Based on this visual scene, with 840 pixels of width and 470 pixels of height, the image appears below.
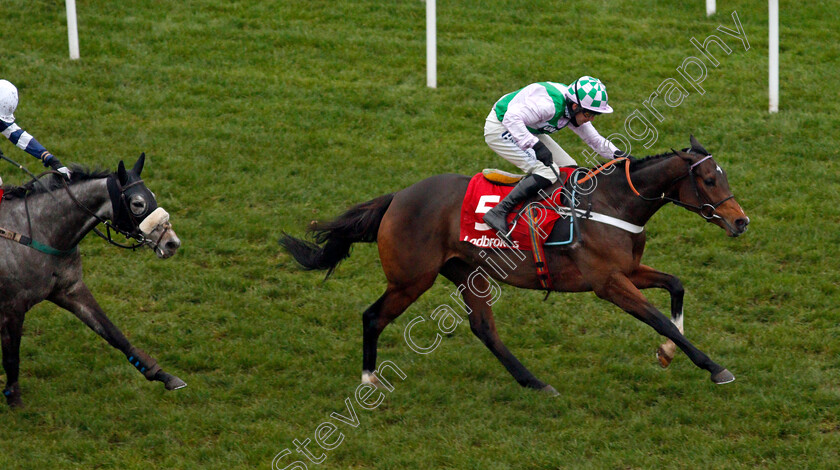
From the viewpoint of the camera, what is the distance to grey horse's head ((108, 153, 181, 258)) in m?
5.76

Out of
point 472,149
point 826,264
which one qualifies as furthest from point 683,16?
point 826,264

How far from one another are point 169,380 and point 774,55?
7.49m

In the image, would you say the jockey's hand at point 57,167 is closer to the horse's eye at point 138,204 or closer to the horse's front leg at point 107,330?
the horse's eye at point 138,204

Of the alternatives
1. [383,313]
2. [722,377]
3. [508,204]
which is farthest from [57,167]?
[722,377]

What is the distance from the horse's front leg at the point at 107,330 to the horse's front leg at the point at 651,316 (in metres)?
2.90

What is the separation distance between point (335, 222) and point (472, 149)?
3.41 meters

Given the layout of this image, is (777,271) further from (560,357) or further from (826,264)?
(560,357)

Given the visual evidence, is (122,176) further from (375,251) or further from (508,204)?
(375,251)

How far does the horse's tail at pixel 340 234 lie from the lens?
671 cm

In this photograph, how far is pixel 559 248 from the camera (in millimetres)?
6133

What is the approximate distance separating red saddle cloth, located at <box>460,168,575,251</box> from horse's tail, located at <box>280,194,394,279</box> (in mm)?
686

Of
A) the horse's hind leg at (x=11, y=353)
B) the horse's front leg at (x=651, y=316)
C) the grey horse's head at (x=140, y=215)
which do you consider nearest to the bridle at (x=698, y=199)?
the horse's front leg at (x=651, y=316)

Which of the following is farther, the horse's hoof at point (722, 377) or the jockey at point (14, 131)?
the jockey at point (14, 131)

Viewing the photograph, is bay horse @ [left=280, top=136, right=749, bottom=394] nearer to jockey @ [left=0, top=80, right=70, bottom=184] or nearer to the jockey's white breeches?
the jockey's white breeches
